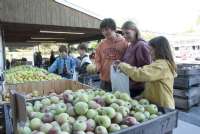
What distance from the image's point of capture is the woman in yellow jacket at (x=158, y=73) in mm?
2059

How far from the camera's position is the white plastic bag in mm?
2225

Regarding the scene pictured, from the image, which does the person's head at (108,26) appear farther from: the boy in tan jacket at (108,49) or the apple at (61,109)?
the apple at (61,109)

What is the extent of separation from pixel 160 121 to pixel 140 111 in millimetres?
174

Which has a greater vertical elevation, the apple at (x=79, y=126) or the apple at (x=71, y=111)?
the apple at (x=71, y=111)

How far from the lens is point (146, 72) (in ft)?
6.72

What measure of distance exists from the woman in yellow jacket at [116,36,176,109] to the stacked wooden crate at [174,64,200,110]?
343 centimetres

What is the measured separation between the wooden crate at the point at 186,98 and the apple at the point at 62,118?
4317mm

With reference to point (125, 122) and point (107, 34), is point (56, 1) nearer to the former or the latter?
point (107, 34)

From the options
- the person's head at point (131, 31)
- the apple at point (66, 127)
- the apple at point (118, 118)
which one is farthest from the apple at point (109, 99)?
the person's head at point (131, 31)

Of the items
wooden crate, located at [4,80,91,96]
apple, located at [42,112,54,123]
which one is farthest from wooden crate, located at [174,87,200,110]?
apple, located at [42,112,54,123]

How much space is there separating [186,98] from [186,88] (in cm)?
22

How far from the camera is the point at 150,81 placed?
215cm

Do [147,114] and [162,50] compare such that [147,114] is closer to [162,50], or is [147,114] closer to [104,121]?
[104,121]

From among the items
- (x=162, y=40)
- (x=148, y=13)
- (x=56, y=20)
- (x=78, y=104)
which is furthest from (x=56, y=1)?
(x=148, y=13)
